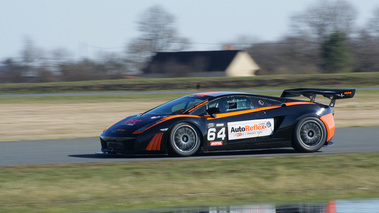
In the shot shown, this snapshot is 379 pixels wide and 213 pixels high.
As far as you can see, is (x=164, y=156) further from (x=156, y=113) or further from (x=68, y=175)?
(x=68, y=175)

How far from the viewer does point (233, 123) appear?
34.8ft

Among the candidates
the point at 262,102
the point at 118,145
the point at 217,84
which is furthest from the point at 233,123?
the point at 217,84

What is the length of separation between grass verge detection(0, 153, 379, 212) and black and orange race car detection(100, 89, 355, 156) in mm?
586

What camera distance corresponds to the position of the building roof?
7706 centimetres

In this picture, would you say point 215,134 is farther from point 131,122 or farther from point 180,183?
point 180,183

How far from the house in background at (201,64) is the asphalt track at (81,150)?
5921cm

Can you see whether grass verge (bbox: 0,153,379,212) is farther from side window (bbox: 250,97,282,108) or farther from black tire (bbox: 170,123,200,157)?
side window (bbox: 250,97,282,108)

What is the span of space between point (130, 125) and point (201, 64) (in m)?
66.9

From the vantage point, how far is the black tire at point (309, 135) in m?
10.9

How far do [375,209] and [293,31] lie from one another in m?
78.2

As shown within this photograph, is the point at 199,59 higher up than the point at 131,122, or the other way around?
the point at 199,59

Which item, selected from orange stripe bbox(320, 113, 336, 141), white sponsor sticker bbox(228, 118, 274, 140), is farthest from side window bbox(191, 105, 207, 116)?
orange stripe bbox(320, 113, 336, 141)

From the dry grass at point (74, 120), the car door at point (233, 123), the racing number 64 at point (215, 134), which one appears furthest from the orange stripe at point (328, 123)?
the dry grass at point (74, 120)

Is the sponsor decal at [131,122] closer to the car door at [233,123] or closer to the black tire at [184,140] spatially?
the black tire at [184,140]
